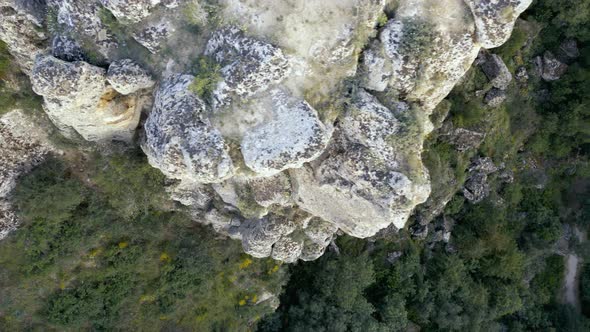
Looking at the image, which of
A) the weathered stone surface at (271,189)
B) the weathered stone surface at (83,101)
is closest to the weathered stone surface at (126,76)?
the weathered stone surface at (83,101)

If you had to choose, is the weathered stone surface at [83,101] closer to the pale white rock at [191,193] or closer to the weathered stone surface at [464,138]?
the pale white rock at [191,193]

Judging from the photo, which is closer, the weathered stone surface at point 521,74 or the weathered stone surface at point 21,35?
the weathered stone surface at point 21,35

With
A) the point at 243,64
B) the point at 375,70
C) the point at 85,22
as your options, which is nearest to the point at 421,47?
the point at 375,70

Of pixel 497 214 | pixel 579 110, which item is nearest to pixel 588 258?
pixel 497 214

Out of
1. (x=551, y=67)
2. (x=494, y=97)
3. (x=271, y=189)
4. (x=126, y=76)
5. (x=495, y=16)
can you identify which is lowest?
(x=271, y=189)

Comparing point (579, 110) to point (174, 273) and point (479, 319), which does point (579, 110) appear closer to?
point (479, 319)

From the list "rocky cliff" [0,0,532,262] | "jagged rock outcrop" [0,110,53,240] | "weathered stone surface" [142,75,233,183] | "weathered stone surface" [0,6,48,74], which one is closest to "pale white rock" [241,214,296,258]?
"rocky cliff" [0,0,532,262]

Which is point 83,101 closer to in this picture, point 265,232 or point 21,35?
point 21,35

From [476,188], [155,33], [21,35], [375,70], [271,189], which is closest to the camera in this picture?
[155,33]
